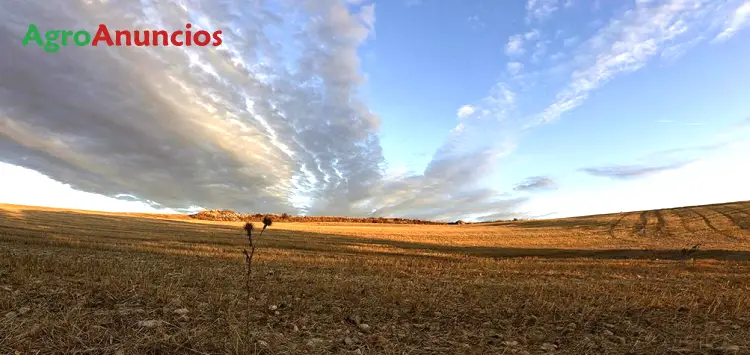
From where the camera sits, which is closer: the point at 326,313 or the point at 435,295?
the point at 326,313

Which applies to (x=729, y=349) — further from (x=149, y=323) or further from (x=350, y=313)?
(x=149, y=323)

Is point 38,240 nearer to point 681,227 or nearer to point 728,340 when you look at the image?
point 728,340

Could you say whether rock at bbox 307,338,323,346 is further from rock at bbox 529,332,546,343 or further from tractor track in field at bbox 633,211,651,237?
tractor track in field at bbox 633,211,651,237

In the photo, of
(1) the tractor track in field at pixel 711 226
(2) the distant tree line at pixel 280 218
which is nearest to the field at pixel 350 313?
(1) the tractor track in field at pixel 711 226

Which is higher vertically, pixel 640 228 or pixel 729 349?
pixel 640 228

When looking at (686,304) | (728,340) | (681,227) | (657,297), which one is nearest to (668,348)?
(728,340)

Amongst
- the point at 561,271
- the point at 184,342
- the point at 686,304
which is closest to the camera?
the point at 184,342

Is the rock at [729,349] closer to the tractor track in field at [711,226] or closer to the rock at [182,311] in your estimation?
the rock at [182,311]

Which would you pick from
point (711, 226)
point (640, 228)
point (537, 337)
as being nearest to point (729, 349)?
point (537, 337)

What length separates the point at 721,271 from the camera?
19469 mm

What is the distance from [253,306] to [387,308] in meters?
2.72

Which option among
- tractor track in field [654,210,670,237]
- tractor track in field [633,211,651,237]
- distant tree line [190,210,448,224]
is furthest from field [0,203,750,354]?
distant tree line [190,210,448,224]

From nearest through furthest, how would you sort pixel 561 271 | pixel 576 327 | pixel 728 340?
pixel 728 340 → pixel 576 327 → pixel 561 271

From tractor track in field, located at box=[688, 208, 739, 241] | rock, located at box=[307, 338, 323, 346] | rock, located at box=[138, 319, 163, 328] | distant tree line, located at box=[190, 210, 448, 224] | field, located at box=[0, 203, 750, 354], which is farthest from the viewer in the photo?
distant tree line, located at box=[190, 210, 448, 224]
